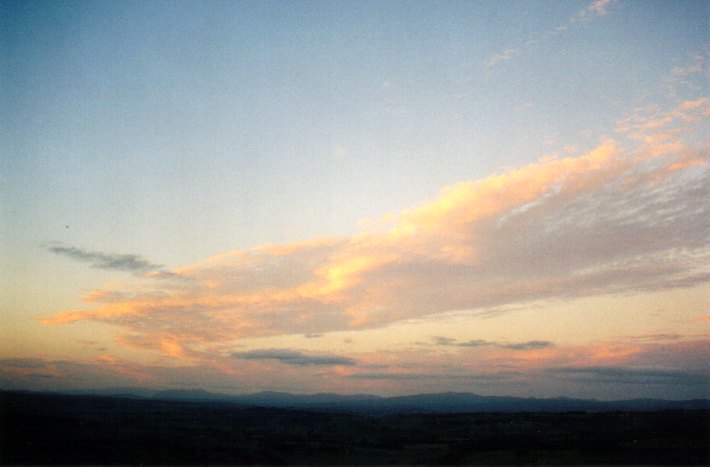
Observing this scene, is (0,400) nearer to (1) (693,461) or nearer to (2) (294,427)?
(2) (294,427)

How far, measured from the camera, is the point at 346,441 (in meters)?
77.8

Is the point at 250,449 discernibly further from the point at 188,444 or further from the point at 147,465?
the point at 147,465

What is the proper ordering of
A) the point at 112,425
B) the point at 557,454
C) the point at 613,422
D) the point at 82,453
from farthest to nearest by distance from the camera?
the point at 613,422 → the point at 112,425 → the point at 557,454 → the point at 82,453

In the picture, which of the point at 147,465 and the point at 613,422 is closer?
the point at 147,465

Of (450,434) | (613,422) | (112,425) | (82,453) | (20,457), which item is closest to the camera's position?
(20,457)

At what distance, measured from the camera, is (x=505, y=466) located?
55.8 meters

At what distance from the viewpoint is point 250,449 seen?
65.2m

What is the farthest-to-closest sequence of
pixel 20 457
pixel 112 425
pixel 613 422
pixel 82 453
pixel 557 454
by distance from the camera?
pixel 613 422
pixel 112 425
pixel 557 454
pixel 82 453
pixel 20 457

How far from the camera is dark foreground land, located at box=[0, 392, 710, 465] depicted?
Result: 5691 cm

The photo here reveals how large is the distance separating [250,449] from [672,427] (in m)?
66.6

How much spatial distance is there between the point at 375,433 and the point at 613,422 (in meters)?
45.3

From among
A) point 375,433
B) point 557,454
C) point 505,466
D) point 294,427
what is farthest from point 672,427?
point 294,427

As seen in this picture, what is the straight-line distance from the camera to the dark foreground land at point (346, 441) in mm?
56906

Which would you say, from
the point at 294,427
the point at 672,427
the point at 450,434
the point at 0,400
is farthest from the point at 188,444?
the point at 672,427
